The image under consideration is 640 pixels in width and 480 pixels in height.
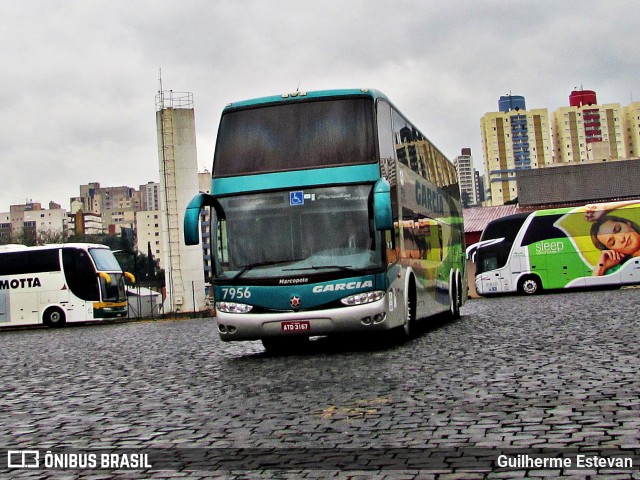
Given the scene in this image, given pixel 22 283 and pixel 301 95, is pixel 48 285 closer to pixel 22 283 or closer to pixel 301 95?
pixel 22 283

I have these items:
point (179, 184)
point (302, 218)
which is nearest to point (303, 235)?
point (302, 218)

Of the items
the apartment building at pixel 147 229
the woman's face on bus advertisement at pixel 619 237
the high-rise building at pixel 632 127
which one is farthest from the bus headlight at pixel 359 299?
the apartment building at pixel 147 229

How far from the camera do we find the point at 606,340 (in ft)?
46.0

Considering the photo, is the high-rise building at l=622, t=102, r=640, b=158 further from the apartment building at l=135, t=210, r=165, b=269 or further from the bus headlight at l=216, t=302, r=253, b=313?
the bus headlight at l=216, t=302, r=253, b=313

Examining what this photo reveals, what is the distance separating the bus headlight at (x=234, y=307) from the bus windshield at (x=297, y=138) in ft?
6.56

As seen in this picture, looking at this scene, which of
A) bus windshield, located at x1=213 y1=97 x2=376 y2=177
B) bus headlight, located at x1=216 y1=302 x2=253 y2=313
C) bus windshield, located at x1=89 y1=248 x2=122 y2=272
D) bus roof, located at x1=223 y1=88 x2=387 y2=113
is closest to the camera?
bus headlight, located at x1=216 y1=302 x2=253 y2=313

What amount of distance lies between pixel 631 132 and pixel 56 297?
→ 14694 centimetres

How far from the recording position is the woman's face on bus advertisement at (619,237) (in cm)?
3947

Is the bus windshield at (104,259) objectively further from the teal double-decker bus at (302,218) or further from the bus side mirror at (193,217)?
the bus side mirror at (193,217)

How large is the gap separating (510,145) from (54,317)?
447 ft

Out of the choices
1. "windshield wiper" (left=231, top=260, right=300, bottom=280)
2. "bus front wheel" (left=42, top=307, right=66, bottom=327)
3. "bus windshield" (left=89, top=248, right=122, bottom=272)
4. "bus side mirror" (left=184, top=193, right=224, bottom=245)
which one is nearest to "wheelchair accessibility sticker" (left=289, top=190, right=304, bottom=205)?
"windshield wiper" (left=231, top=260, right=300, bottom=280)

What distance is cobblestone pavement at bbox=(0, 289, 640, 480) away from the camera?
6.12 meters

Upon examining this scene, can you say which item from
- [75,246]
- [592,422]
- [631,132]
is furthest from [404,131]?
[631,132]

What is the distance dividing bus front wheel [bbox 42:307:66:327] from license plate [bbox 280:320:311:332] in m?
29.6
